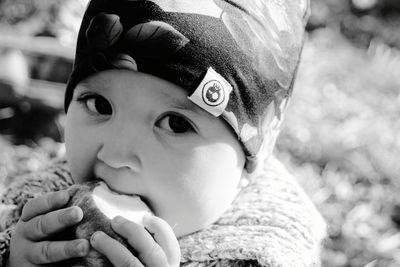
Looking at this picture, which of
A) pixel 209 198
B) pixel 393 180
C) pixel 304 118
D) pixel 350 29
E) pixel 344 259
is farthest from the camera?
pixel 350 29

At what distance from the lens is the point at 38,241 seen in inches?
50.8

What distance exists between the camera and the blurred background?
8.41 feet

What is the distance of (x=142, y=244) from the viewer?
1.19 meters

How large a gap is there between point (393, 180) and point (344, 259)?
0.58m

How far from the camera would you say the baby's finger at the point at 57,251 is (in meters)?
1.17

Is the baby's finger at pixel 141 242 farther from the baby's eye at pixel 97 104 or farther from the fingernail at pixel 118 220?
the baby's eye at pixel 97 104

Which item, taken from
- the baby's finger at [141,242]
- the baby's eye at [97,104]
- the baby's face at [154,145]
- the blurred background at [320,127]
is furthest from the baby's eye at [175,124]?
the blurred background at [320,127]

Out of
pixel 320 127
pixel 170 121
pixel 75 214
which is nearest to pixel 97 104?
pixel 170 121

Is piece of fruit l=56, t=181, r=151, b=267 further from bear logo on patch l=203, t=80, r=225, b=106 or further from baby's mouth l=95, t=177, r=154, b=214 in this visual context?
bear logo on patch l=203, t=80, r=225, b=106

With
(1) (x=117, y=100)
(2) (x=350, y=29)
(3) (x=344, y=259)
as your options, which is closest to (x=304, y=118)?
(3) (x=344, y=259)

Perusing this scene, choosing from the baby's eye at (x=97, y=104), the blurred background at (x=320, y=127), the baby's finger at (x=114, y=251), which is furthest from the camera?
the blurred background at (x=320, y=127)

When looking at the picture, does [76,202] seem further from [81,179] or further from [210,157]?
[210,157]

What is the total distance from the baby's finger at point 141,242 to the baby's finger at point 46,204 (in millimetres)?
153

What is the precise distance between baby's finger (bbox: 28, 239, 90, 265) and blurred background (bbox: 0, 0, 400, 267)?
51.1 inches
